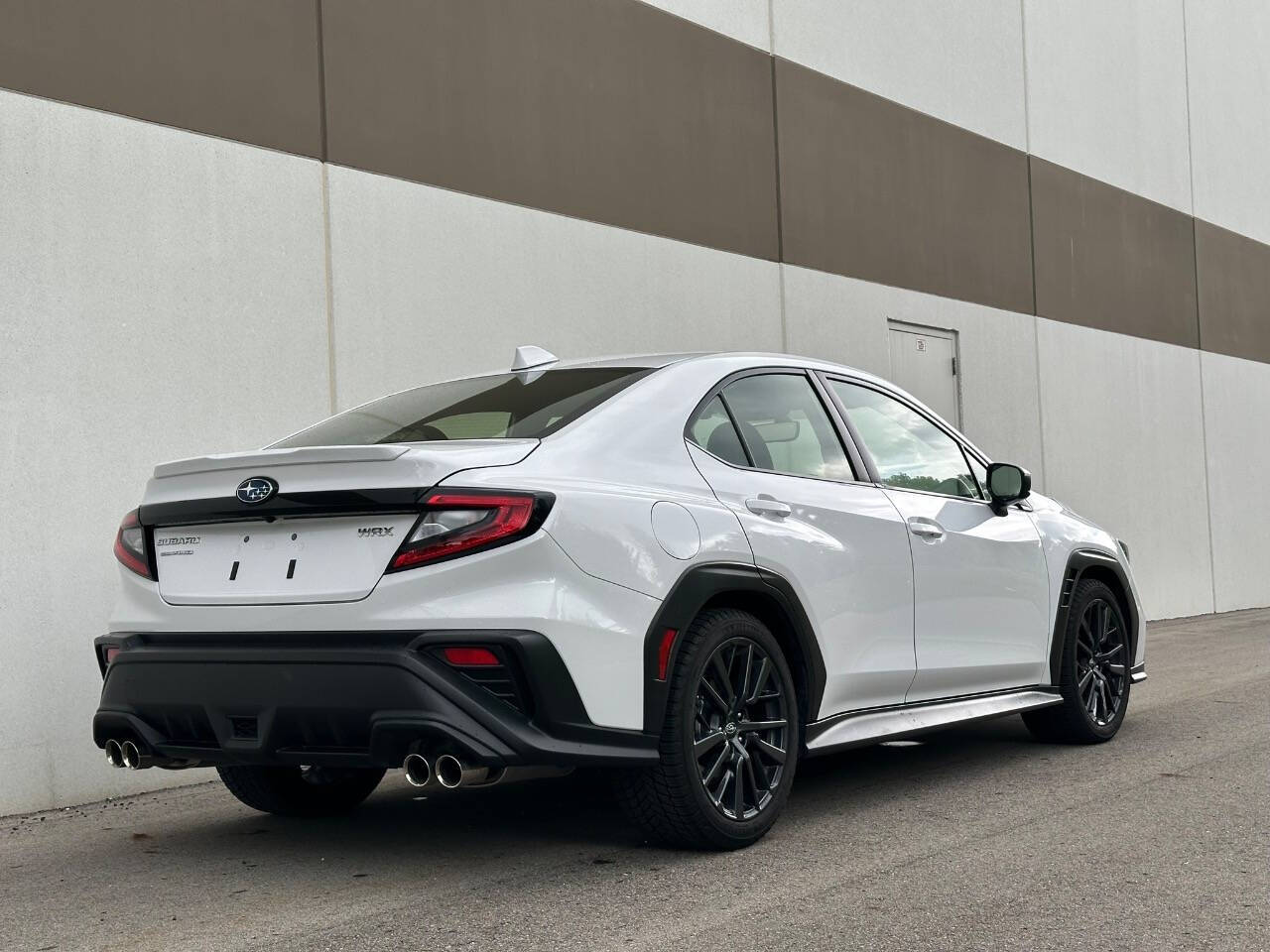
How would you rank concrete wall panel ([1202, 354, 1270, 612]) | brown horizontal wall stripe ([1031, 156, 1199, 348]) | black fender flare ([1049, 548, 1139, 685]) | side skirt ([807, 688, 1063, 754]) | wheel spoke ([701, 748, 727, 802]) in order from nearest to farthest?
wheel spoke ([701, 748, 727, 802]), side skirt ([807, 688, 1063, 754]), black fender flare ([1049, 548, 1139, 685]), brown horizontal wall stripe ([1031, 156, 1199, 348]), concrete wall panel ([1202, 354, 1270, 612])

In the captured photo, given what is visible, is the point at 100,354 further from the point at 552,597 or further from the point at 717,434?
the point at 552,597

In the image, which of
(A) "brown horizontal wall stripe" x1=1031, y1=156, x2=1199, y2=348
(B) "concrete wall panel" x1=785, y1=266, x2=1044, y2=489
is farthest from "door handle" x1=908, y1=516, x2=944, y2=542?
(A) "brown horizontal wall stripe" x1=1031, y1=156, x2=1199, y2=348

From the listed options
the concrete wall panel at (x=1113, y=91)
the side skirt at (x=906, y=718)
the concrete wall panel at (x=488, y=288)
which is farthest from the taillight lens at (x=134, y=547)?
the concrete wall panel at (x=1113, y=91)

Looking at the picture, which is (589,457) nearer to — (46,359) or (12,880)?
(12,880)

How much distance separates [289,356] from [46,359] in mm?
1385

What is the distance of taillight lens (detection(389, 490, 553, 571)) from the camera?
4.04 meters

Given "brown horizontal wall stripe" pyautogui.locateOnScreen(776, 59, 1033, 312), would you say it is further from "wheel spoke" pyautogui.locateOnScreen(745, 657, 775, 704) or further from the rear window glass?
"wheel spoke" pyautogui.locateOnScreen(745, 657, 775, 704)

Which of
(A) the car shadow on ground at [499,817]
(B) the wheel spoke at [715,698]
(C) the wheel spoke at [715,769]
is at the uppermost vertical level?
(B) the wheel spoke at [715,698]

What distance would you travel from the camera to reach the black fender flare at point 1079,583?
6543 mm

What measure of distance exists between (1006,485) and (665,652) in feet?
8.12

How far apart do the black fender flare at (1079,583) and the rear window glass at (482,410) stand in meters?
2.62

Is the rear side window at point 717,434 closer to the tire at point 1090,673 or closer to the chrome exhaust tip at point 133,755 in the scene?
the chrome exhaust tip at point 133,755

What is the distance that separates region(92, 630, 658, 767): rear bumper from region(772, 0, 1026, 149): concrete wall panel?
863 centimetres

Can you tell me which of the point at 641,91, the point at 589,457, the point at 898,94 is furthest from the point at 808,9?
the point at 589,457
